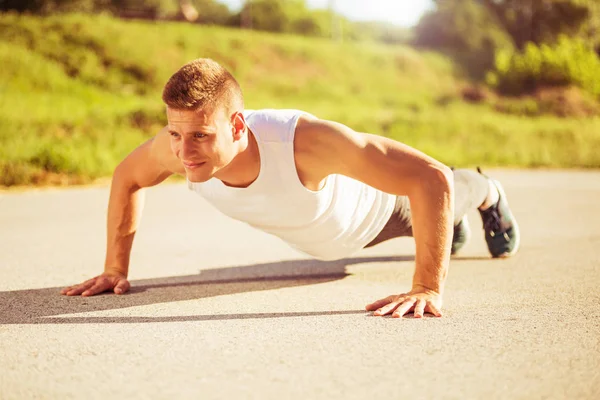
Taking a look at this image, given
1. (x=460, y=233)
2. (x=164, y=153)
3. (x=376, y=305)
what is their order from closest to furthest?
(x=376, y=305) < (x=164, y=153) < (x=460, y=233)

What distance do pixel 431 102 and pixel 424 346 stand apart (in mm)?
28633

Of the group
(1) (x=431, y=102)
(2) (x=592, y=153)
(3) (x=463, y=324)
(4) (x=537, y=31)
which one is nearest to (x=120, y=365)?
(3) (x=463, y=324)

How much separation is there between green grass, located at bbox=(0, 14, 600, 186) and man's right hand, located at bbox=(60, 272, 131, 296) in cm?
686

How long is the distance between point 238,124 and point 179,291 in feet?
3.62

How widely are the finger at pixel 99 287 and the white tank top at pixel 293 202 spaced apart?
0.72 m

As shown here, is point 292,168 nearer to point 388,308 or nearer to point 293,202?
point 293,202

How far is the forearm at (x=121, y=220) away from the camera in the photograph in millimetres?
3799

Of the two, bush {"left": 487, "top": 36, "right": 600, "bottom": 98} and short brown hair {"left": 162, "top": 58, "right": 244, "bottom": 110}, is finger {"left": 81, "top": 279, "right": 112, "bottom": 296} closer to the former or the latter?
short brown hair {"left": 162, "top": 58, "right": 244, "bottom": 110}

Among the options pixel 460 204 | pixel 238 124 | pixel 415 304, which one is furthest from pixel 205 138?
pixel 460 204

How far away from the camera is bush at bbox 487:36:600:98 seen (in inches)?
1120

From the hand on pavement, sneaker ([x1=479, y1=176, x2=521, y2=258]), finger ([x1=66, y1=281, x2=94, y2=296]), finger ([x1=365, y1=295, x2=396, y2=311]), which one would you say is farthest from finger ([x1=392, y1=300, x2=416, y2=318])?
sneaker ([x1=479, y1=176, x2=521, y2=258])

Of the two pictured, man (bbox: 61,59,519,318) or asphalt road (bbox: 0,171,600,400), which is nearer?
asphalt road (bbox: 0,171,600,400)

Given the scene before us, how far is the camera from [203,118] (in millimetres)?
3068

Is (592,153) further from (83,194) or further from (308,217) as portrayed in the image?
(308,217)
